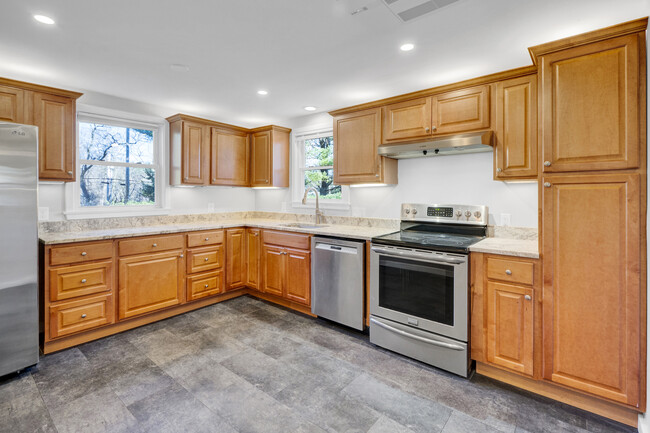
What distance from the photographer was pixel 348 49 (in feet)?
7.75

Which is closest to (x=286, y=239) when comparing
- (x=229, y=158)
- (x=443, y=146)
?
(x=229, y=158)

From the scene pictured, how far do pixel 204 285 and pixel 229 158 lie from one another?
5.66 ft

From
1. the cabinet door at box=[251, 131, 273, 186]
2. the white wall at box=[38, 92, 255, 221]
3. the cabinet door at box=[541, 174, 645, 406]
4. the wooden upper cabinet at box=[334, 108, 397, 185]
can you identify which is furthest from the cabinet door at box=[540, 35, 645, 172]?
the white wall at box=[38, 92, 255, 221]

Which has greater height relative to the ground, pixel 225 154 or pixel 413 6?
pixel 413 6

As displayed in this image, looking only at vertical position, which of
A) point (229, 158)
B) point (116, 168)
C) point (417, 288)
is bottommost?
point (417, 288)

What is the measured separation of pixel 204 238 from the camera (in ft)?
12.0

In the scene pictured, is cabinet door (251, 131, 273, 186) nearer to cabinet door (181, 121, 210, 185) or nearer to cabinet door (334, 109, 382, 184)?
cabinet door (181, 121, 210, 185)

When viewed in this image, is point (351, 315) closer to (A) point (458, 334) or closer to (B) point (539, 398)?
(A) point (458, 334)

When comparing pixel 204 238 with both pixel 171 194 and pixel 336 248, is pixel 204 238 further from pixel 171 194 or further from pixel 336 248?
pixel 336 248

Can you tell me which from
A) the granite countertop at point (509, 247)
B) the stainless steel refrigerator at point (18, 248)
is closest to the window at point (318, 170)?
the granite countertop at point (509, 247)

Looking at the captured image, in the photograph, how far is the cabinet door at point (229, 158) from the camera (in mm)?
4176

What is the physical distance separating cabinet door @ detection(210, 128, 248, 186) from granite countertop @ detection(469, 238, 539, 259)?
320 centimetres

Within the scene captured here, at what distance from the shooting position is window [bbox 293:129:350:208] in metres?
4.10

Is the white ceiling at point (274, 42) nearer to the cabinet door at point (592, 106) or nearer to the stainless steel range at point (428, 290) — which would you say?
the cabinet door at point (592, 106)
